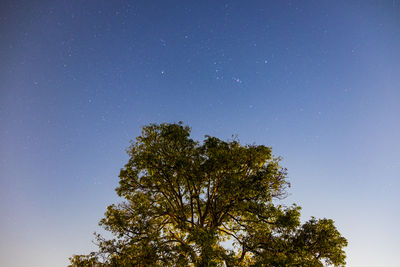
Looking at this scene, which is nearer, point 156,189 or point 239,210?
point 239,210

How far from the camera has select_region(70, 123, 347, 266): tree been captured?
43.2 feet

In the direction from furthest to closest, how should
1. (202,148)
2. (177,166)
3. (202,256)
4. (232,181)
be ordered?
(202,148)
(177,166)
(232,181)
(202,256)

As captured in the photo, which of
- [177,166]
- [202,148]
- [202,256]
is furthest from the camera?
[202,148]

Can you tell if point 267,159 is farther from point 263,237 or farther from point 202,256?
point 202,256

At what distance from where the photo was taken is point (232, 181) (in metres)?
15.1

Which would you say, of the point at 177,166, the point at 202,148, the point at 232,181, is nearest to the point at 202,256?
the point at 232,181

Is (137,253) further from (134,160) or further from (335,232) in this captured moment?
(335,232)

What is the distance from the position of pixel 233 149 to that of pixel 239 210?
433 centimetres

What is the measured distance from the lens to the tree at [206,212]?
43.2 feet

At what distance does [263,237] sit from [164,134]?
998 cm

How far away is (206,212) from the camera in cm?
1716

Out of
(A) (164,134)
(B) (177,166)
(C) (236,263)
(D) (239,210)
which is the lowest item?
(C) (236,263)

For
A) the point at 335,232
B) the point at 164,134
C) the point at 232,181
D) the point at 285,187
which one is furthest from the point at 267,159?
the point at 164,134

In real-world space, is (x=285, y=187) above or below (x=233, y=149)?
below
